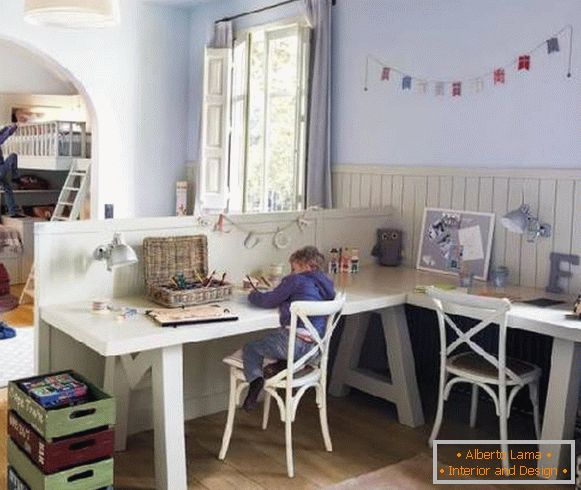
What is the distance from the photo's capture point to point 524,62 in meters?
3.84

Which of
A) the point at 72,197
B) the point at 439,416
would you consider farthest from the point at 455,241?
the point at 72,197

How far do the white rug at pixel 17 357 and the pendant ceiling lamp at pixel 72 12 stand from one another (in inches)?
83.6

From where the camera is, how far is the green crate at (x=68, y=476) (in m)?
2.53

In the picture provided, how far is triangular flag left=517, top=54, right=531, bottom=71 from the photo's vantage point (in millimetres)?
3828

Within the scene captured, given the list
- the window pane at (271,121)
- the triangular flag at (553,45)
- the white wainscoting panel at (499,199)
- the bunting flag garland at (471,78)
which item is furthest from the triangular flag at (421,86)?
the window pane at (271,121)

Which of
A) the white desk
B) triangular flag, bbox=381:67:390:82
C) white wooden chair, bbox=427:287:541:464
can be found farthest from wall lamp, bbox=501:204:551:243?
triangular flag, bbox=381:67:390:82

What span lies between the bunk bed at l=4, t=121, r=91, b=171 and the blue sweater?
177 inches

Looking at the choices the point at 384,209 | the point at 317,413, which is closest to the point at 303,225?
the point at 384,209

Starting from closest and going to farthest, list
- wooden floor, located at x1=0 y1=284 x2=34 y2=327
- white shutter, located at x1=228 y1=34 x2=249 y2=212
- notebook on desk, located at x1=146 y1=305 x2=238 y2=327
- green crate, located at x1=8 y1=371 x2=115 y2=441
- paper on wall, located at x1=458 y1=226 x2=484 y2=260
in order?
green crate, located at x1=8 y1=371 x2=115 y2=441, notebook on desk, located at x1=146 y1=305 x2=238 y2=327, paper on wall, located at x1=458 y1=226 x2=484 y2=260, wooden floor, located at x1=0 y1=284 x2=34 y2=327, white shutter, located at x1=228 y1=34 x2=249 y2=212

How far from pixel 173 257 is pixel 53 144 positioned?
14.2 feet

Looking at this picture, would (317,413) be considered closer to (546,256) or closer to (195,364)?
(195,364)

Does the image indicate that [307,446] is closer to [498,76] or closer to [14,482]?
[14,482]

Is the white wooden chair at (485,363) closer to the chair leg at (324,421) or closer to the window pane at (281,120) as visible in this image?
the chair leg at (324,421)

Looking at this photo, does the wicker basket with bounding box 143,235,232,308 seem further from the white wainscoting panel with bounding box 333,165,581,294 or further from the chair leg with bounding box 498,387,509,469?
the white wainscoting panel with bounding box 333,165,581,294
